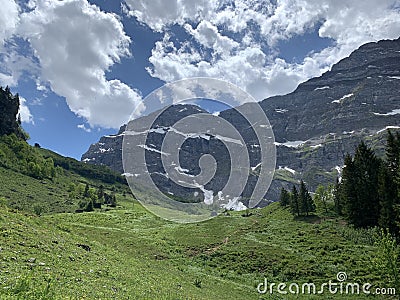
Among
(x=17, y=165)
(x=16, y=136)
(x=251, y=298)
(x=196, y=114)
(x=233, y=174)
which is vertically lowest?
(x=251, y=298)

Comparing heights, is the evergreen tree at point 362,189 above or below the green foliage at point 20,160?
below

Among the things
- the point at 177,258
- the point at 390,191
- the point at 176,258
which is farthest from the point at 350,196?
the point at 176,258

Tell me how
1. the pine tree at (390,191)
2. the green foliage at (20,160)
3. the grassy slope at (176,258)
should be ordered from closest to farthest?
the grassy slope at (176,258)
the pine tree at (390,191)
the green foliage at (20,160)

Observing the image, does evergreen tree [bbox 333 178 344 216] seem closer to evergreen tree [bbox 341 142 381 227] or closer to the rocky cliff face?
evergreen tree [bbox 341 142 381 227]

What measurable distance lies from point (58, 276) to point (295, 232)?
139 feet

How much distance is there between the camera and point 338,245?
3794cm

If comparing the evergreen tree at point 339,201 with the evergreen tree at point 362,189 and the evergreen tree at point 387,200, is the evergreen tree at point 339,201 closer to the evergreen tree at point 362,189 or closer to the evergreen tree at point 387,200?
the evergreen tree at point 362,189

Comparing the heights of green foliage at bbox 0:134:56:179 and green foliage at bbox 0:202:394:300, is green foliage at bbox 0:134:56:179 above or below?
above

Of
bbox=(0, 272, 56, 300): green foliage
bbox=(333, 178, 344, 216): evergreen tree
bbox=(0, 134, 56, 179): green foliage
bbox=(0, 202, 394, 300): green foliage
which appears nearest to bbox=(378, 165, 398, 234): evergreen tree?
bbox=(0, 202, 394, 300): green foliage

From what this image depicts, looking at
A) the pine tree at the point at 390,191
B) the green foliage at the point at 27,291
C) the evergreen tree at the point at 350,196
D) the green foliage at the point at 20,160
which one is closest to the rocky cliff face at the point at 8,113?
the green foliage at the point at 20,160

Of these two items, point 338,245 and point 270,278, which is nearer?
point 270,278

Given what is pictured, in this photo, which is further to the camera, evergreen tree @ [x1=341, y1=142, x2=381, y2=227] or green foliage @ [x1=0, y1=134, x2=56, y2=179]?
green foliage @ [x1=0, y1=134, x2=56, y2=179]

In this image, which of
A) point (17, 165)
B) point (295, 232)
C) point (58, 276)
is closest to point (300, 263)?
point (295, 232)

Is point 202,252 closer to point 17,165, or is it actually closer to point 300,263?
point 300,263
